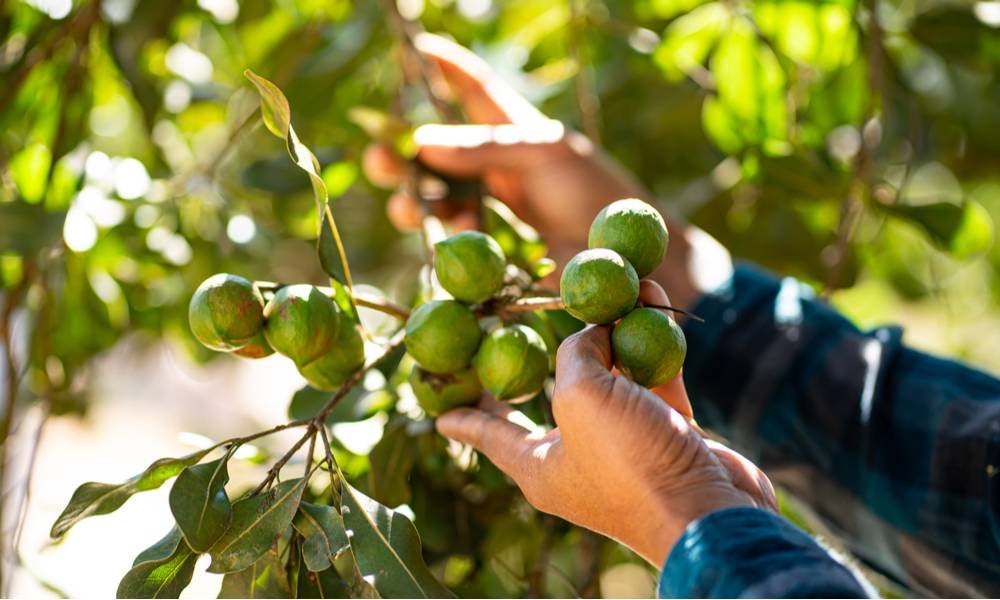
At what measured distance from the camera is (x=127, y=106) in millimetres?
2141

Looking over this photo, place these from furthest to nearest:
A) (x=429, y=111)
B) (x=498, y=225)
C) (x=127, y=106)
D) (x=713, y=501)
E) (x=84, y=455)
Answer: (x=84, y=455)
(x=127, y=106)
(x=429, y=111)
(x=498, y=225)
(x=713, y=501)

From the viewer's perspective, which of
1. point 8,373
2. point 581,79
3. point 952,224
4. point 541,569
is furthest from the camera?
point 581,79

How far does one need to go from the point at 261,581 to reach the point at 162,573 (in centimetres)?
10

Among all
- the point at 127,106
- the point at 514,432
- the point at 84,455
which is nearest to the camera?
the point at 514,432

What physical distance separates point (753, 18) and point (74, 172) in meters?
1.17

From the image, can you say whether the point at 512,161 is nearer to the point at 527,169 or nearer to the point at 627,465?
the point at 527,169

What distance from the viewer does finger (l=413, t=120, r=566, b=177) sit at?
4.70 ft

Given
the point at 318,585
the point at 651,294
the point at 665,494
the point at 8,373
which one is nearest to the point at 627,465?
the point at 665,494

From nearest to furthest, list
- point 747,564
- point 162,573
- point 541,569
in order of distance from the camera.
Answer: point 747,564, point 162,573, point 541,569

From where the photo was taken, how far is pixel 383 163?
148cm

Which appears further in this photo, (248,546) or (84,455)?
(84,455)

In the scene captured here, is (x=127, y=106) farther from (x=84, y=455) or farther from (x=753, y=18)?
(x=84, y=455)

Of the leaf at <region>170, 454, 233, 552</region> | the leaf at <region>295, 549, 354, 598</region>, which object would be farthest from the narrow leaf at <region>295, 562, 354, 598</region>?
the leaf at <region>170, 454, 233, 552</region>

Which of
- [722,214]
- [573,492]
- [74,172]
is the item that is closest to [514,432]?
[573,492]
